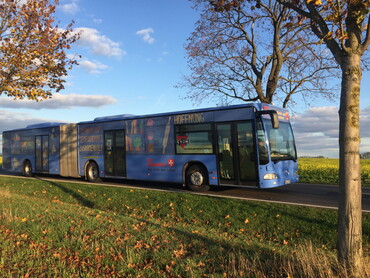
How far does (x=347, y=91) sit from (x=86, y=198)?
1121cm

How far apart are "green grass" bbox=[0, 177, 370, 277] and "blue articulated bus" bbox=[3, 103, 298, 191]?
168cm

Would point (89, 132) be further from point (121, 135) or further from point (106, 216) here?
point (106, 216)

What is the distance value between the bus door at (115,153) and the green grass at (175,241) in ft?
14.9

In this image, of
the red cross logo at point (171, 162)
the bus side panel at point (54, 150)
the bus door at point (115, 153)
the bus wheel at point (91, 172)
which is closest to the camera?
the red cross logo at point (171, 162)

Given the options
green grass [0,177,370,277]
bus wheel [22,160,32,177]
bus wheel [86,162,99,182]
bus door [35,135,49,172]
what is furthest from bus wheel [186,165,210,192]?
bus wheel [22,160,32,177]

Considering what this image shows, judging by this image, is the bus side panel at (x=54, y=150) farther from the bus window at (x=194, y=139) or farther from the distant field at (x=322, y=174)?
the distant field at (x=322, y=174)

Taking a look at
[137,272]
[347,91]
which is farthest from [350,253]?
Answer: [137,272]

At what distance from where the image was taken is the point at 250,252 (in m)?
5.36

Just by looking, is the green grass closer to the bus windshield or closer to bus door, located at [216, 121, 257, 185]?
bus door, located at [216, 121, 257, 185]

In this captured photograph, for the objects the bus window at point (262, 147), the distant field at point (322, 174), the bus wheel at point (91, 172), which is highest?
the bus window at point (262, 147)

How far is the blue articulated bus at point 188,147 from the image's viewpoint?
11.0m

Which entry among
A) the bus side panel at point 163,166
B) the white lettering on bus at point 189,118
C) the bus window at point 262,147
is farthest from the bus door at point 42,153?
the bus window at point 262,147

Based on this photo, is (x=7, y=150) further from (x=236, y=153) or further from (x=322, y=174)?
(x=322, y=174)

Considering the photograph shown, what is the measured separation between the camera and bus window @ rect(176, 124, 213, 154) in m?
12.3
